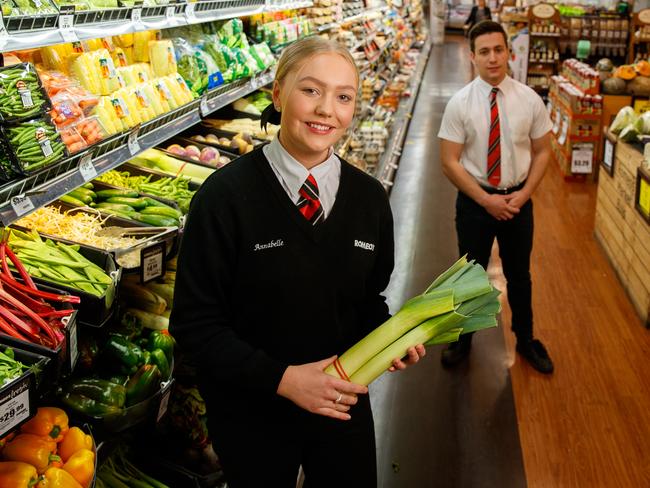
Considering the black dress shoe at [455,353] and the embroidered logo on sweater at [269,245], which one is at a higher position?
the embroidered logo on sweater at [269,245]

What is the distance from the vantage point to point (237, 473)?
1889 millimetres

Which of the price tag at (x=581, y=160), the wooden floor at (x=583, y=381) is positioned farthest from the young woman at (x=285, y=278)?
the price tag at (x=581, y=160)

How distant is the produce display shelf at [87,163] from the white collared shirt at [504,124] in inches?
48.3

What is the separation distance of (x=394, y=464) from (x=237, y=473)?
138 centimetres

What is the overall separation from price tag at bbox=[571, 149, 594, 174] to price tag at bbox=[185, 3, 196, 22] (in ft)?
17.3

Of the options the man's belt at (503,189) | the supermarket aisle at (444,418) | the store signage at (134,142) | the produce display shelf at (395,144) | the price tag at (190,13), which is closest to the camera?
the store signage at (134,142)

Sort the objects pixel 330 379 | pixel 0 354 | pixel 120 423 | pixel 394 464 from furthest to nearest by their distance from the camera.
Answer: pixel 394 464
pixel 120 423
pixel 330 379
pixel 0 354

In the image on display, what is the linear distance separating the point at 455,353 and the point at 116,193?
6.89ft

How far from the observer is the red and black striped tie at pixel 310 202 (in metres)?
1.74

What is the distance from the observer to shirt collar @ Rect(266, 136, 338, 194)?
175cm

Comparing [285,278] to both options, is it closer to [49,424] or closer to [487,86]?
[49,424]

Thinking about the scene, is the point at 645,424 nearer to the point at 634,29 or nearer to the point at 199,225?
the point at 199,225

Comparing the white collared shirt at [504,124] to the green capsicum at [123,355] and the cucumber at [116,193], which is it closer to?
the cucumber at [116,193]

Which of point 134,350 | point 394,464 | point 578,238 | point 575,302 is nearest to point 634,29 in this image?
point 578,238
